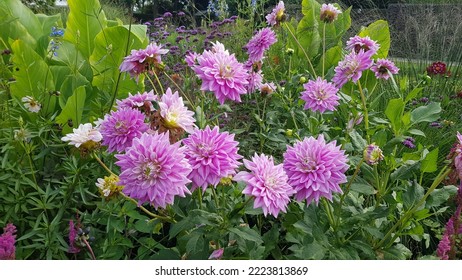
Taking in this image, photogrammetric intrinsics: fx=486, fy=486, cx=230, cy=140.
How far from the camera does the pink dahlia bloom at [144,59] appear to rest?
145 centimetres

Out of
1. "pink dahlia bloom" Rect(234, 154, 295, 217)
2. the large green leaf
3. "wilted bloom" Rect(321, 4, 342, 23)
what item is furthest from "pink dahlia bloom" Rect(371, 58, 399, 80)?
the large green leaf

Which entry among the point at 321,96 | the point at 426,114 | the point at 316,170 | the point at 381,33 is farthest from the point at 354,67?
the point at 381,33

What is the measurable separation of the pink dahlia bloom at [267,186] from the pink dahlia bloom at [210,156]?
5cm

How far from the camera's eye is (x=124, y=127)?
131cm

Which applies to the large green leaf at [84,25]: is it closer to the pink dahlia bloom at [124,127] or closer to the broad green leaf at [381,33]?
the pink dahlia bloom at [124,127]

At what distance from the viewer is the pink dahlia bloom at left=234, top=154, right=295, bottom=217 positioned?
118 cm

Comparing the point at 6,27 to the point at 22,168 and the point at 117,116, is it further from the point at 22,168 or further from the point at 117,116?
the point at 117,116

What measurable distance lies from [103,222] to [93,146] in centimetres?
58

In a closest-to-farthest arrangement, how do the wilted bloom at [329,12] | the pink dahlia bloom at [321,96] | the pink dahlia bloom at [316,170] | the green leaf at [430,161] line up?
1. the pink dahlia bloom at [316,170]
2. the green leaf at [430,161]
3. the pink dahlia bloom at [321,96]
4. the wilted bloom at [329,12]

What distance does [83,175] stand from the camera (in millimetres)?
1986

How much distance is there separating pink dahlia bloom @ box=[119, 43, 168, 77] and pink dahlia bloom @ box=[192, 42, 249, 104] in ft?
0.48

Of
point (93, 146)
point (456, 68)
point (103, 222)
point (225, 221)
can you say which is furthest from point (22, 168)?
point (456, 68)

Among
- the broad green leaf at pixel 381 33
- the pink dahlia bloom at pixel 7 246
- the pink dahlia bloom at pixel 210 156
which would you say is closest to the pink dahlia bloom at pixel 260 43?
the pink dahlia bloom at pixel 210 156

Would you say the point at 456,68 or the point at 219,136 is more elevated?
the point at 219,136
